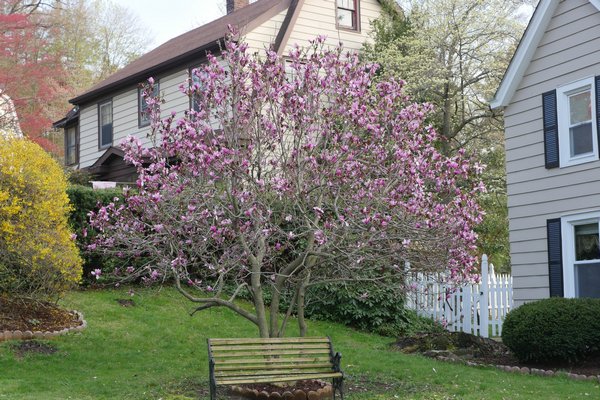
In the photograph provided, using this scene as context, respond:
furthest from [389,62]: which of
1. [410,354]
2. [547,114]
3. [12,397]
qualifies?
[12,397]

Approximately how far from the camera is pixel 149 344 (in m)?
12.4

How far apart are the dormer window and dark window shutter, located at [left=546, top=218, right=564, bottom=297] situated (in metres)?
10.9

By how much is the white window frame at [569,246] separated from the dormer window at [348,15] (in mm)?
11077

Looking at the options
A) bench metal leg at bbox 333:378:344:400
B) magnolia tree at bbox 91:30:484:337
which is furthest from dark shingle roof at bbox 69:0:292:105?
bench metal leg at bbox 333:378:344:400

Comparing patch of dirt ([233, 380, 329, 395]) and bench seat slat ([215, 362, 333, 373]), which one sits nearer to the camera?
bench seat slat ([215, 362, 333, 373])

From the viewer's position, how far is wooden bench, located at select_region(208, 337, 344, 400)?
8.54m

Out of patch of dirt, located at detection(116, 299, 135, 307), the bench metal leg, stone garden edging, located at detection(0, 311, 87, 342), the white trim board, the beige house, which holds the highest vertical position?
the beige house

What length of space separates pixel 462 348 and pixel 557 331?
2.33m

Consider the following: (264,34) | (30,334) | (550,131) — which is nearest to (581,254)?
(550,131)

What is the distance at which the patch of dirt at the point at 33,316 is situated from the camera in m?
12.1

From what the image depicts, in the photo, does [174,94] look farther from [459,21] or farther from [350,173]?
[350,173]

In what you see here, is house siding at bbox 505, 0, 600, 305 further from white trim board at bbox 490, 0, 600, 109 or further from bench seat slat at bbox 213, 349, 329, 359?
bench seat slat at bbox 213, 349, 329, 359

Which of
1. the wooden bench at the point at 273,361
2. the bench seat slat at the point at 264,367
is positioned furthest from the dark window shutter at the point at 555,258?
the bench seat slat at the point at 264,367

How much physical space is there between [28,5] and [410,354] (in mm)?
25156
